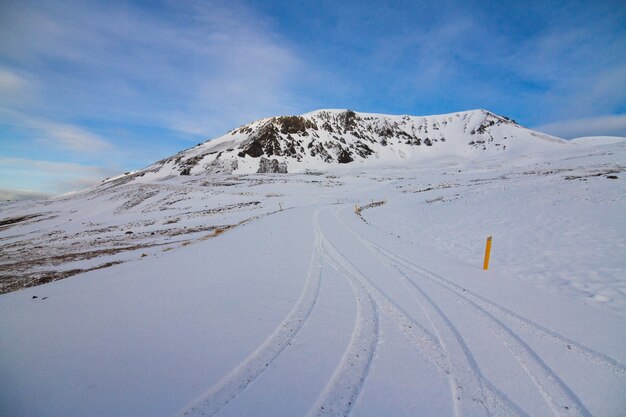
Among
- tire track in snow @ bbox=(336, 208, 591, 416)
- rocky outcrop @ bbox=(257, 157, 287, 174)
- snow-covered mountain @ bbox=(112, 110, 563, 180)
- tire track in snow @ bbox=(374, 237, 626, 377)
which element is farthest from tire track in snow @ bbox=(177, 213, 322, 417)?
rocky outcrop @ bbox=(257, 157, 287, 174)

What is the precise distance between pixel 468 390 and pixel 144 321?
5617 mm

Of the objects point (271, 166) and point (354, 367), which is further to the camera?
point (271, 166)

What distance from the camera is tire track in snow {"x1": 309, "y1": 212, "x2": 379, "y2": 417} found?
344 centimetres

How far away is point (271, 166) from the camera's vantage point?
118 m

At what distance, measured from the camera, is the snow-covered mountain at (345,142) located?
406 ft

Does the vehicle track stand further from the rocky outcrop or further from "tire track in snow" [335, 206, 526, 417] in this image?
the rocky outcrop

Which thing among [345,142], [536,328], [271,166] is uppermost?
[345,142]

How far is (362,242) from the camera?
14219 mm

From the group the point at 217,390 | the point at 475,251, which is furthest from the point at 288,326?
the point at 475,251

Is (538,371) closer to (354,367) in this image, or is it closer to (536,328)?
(536,328)

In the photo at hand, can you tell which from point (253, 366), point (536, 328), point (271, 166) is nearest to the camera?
point (253, 366)

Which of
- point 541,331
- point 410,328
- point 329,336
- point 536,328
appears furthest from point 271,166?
point 541,331

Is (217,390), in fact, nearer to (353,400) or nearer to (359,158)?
(353,400)

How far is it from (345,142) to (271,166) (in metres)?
55.1
